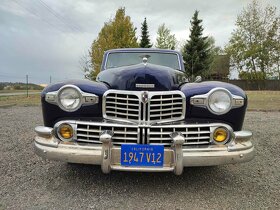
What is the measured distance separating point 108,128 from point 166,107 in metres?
0.66

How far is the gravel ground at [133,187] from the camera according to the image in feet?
8.45

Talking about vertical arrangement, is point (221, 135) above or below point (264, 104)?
above

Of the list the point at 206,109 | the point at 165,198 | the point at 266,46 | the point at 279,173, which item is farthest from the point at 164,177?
the point at 266,46

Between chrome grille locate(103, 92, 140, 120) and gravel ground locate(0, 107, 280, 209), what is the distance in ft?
2.58

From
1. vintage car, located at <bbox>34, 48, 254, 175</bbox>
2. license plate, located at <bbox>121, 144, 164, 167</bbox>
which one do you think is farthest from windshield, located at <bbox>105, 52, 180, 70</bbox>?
license plate, located at <bbox>121, 144, 164, 167</bbox>

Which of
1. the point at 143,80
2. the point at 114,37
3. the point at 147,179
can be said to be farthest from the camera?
the point at 114,37

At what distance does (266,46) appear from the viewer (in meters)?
34.6

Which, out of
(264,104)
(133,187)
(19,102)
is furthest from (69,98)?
(19,102)

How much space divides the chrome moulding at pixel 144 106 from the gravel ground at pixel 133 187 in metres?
0.77

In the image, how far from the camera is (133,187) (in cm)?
296

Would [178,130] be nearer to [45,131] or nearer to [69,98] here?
[69,98]

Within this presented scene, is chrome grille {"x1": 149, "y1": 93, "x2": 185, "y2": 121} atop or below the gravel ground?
atop

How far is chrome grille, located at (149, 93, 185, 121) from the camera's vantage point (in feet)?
9.41

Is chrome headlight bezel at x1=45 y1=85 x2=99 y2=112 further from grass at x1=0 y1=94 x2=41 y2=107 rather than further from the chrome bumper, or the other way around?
grass at x1=0 y1=94 x2=41 y2=107
